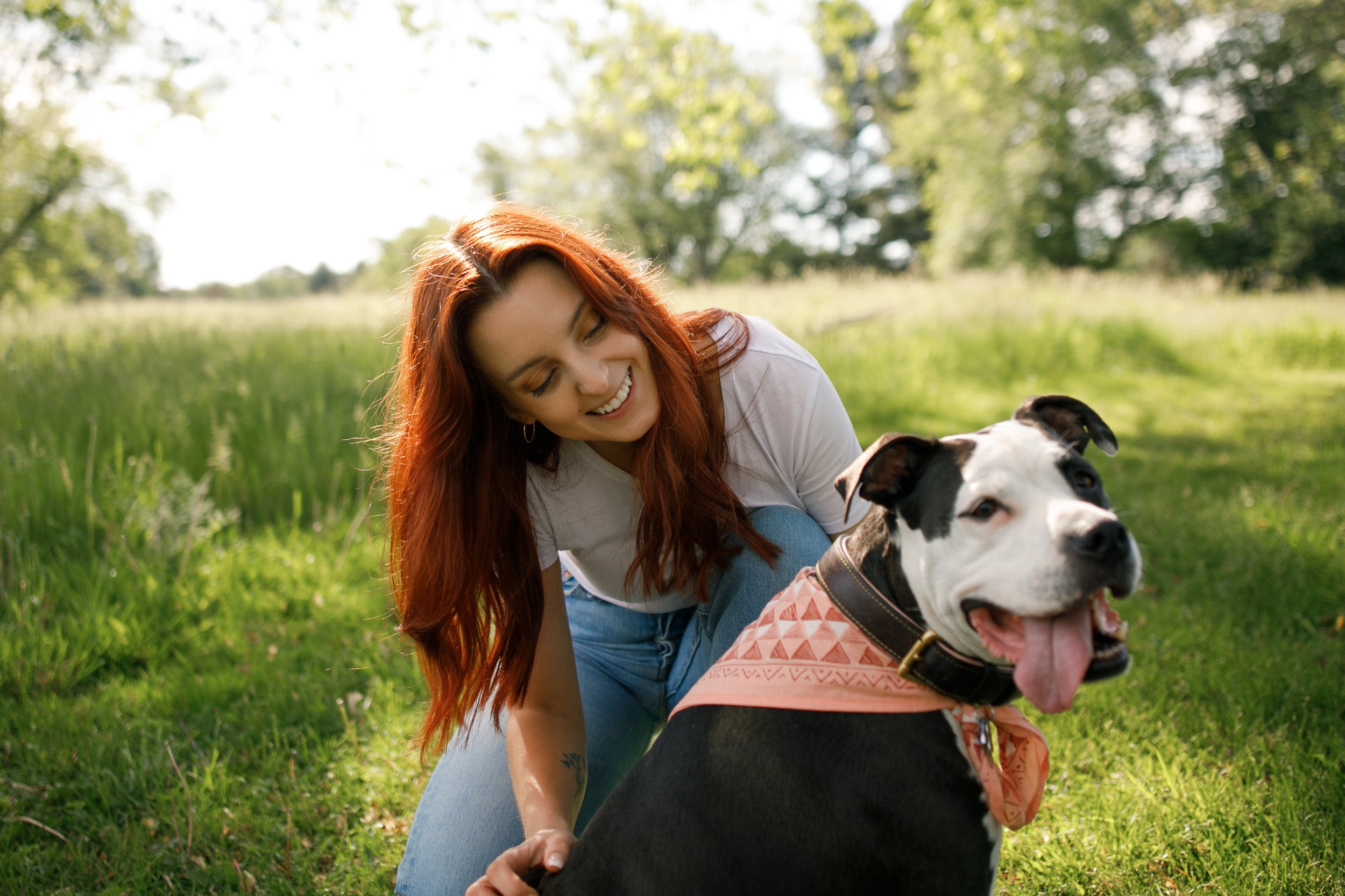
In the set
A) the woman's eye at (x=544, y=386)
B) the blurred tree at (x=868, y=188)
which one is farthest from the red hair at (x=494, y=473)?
the blurred tree at (x=868, y=188)

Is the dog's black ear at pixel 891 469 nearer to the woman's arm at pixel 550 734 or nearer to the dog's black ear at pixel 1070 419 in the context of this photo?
the dog's black ear at pixel 1070 419

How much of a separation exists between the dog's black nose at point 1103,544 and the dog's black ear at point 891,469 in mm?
333

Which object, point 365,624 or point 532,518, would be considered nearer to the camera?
point 532,518

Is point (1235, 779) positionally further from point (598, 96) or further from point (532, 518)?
point (598, 96)

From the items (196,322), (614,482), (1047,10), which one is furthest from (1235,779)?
(1047,10)

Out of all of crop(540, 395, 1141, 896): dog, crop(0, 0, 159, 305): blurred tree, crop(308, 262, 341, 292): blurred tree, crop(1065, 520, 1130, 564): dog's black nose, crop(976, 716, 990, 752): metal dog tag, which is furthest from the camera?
crop(308, 262, 341, 292): blurred tree

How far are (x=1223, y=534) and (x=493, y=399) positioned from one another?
12.4 ft

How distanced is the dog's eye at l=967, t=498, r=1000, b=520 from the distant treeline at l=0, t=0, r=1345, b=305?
6.96 metres

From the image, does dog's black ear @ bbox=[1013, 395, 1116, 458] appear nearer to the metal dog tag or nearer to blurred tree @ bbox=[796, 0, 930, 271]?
the metal dog tag

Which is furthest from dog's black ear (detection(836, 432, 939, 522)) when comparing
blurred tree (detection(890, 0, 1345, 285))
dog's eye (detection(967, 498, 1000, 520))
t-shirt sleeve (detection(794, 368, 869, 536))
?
blurred tree (detection(890, 0, 1345, 285))

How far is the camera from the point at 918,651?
1.50m

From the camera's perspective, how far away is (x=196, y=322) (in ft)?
27.3

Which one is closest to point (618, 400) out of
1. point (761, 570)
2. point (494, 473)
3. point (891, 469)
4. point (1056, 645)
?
point (494, 473)

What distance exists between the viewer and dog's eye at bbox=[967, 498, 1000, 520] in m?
1.48
